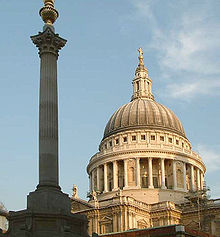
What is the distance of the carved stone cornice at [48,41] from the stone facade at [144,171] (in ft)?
163

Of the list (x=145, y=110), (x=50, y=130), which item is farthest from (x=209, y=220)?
(x=50, y=130)

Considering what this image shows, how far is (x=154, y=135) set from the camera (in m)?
111

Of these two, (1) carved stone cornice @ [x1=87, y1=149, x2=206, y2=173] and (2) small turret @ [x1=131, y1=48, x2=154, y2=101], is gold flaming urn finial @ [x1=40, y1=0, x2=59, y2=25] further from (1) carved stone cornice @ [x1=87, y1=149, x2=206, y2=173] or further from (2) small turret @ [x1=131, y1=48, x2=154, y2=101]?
(2) small turret @ [x1=131, y1=48, x2=154, y2=101]

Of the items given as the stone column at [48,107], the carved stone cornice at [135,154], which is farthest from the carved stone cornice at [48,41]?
the carved stone cornice at [135,154]

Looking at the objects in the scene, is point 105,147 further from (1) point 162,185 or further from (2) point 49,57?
(2) point 49,57

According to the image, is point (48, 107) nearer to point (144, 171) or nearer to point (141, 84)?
point (144, 171)

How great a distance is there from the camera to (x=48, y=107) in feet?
139

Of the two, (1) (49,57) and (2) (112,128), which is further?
(2) (112,128)

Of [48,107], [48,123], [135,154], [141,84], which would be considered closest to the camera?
[48,123]

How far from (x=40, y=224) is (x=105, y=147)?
77.2m

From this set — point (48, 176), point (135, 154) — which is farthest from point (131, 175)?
point (48, 176)

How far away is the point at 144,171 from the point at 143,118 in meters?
11.8

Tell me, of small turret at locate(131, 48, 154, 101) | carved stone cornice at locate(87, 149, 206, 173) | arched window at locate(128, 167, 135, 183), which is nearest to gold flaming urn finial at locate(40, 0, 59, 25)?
carved stone cornice at locate(87, 149, 206, 173)

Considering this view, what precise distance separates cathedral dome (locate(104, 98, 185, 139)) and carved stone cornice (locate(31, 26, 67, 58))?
223 feet
